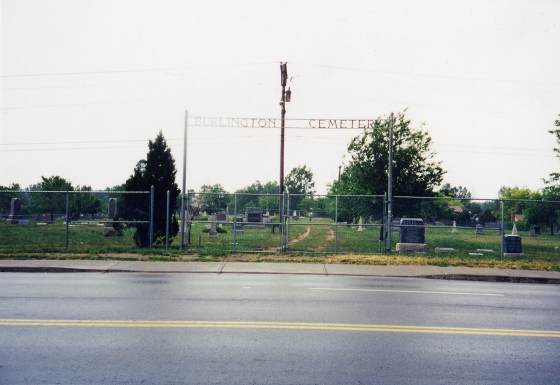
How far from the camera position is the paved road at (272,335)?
184 inches

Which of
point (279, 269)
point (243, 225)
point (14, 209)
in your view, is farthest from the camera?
point (14, 209)

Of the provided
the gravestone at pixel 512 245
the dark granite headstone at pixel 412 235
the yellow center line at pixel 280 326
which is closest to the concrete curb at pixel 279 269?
the gravestone at pixel 512 245

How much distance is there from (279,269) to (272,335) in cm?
747

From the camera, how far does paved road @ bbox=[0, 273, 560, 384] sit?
467cm

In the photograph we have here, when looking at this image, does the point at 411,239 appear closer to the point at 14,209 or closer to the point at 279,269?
the point at 279,269

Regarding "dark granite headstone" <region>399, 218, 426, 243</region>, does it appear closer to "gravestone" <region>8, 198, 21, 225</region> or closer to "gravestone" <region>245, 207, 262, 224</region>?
"gravestone" <region>245, 207, 262, 224</region>

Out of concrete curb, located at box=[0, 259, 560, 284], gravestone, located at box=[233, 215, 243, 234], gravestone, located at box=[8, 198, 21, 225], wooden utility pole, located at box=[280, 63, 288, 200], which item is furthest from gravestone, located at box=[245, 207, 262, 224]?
gravestone, located at box=[8, 198, 21, 225]

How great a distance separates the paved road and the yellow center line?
0.05 ft

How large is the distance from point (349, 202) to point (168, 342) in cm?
2356

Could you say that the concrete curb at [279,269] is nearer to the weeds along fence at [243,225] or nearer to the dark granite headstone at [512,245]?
the weeds along fence at [243,225]

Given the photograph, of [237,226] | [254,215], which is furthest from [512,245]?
[237,226]

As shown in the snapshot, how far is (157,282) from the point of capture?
1085 centimetres

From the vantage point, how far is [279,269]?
13516 mm

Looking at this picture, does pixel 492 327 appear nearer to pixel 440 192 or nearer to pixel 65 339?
pixel 65 339
